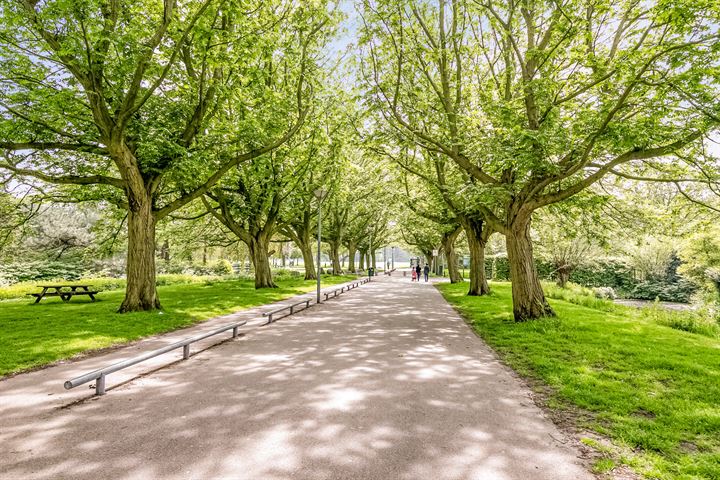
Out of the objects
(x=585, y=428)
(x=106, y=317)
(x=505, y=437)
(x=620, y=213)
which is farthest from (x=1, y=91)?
(x=620, y=213)

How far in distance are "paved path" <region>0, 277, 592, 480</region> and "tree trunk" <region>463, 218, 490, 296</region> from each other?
501 inches

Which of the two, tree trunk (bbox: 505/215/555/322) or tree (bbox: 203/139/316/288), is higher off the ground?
tree (bbox: 203/139/316/288)

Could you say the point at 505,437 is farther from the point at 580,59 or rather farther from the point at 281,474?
the point at 580,59

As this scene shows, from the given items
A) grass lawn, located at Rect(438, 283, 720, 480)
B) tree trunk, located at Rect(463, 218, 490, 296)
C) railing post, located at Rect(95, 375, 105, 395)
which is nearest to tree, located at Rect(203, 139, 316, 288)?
tree trunk, located at Rect(463, 218, 490, 296)

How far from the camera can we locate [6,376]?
6305mm

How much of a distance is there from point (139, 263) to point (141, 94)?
6067 millimetres

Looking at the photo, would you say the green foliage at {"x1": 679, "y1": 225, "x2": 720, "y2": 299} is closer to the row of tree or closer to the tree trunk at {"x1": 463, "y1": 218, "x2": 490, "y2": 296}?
the tree trunk at {"x1": 463, "y1": 218, "x2": 490, "y2": 296}

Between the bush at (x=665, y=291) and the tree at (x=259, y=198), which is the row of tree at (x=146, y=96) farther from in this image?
the bush at (x=665, y=291)

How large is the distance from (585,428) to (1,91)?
1679 cm

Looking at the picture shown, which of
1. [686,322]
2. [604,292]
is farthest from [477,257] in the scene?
[604,292]

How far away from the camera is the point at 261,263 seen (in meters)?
24.0

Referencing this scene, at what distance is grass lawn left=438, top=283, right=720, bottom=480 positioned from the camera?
149 inches

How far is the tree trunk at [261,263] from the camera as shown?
23.7m

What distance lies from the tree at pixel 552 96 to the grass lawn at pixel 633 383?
2362 millimetres
